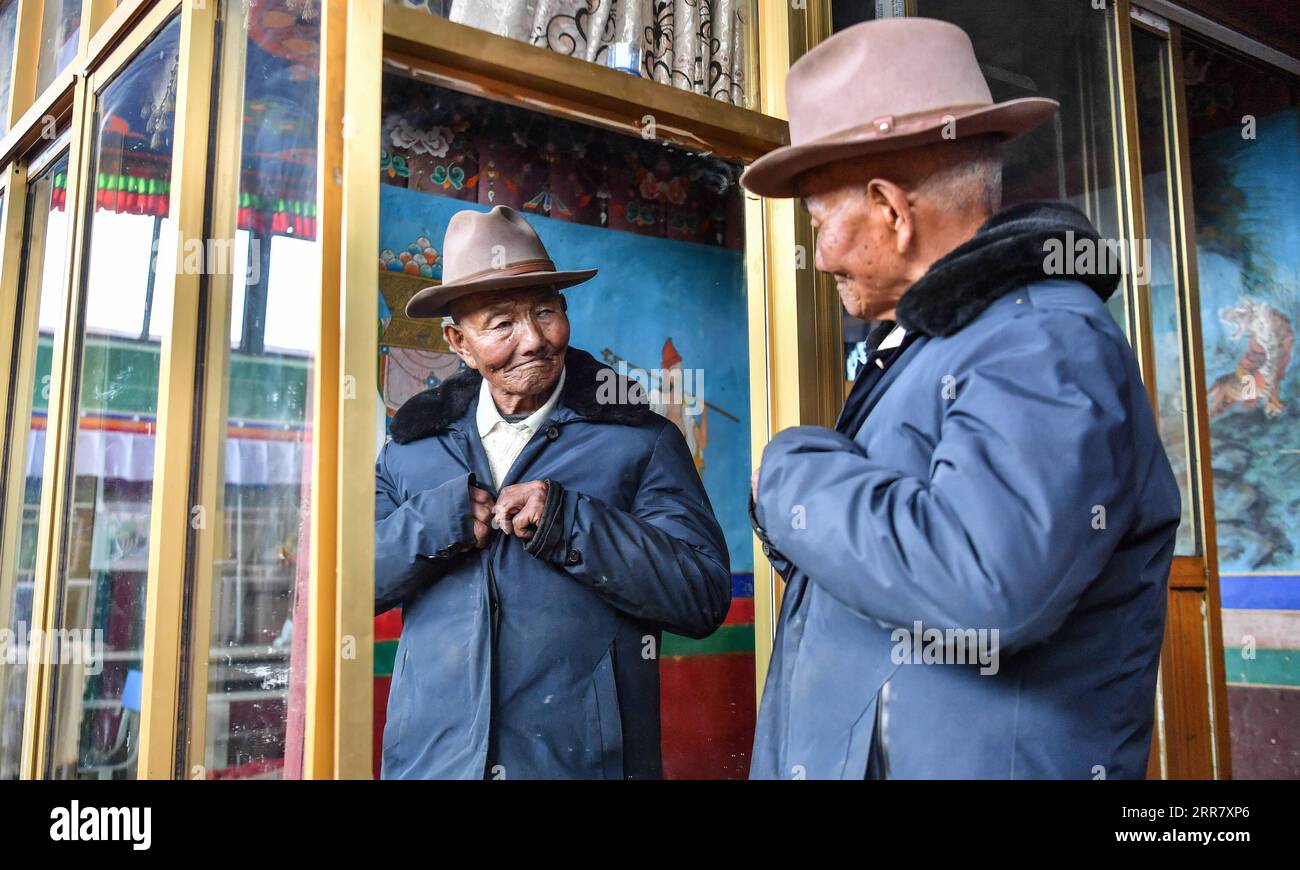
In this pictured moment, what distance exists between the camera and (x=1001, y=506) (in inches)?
47.4

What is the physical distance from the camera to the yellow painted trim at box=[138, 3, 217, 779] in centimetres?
210

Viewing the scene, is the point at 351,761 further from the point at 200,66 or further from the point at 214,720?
the point at 200,66

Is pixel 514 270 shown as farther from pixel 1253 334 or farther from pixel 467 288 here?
pixel 1253 334

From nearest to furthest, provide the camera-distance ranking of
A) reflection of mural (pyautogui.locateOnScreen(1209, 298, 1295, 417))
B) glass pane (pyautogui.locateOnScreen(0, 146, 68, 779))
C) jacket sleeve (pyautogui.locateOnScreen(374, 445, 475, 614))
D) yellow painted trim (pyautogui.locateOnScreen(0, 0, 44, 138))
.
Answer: jacket sleeve (pyautogui.locateOnScreen(374, 445, 475, 614)) → glass pane (pyautogui.locateOnScreen(0, 146, 68, 779)) → yellow painted trim (pyautogui.locateOnScreen(0, 0, 44, 138)) → reflection of mural (pyautogui.locateOnScreen(1209, 298, 1295, 417))

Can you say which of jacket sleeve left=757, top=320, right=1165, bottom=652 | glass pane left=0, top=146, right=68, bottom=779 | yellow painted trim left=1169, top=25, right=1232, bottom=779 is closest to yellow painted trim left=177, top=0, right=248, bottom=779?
glass pane left=0, top=146, right=68, bottom=779

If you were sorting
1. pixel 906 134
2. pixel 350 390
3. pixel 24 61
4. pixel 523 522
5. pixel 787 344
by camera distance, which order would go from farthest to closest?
pixel 24 61 < pixel 787 344 < pixel 523 522 < pixel 350 390 < pixel 906 134

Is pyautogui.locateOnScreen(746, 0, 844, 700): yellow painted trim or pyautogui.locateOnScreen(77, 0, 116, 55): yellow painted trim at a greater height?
pyautogui.locateOnScreen(77, 0, 116, 55): yellow painted trim

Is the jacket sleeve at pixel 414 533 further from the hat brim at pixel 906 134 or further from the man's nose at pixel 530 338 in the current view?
the hat brim at pixel 906 134

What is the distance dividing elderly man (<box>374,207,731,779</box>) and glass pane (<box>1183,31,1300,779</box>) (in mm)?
3538

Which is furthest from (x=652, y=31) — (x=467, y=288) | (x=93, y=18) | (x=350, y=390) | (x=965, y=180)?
(x=93, y=18)

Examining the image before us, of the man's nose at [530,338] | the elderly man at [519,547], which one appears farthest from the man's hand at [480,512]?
the man's nose at [530,338]

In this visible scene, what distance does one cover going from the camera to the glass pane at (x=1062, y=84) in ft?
8.76

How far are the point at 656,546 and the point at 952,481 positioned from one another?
714mm

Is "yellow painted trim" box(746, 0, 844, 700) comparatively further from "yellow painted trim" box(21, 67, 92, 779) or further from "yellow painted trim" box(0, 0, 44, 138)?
"yellow painted trim" box(0, 0, 44, 138)
